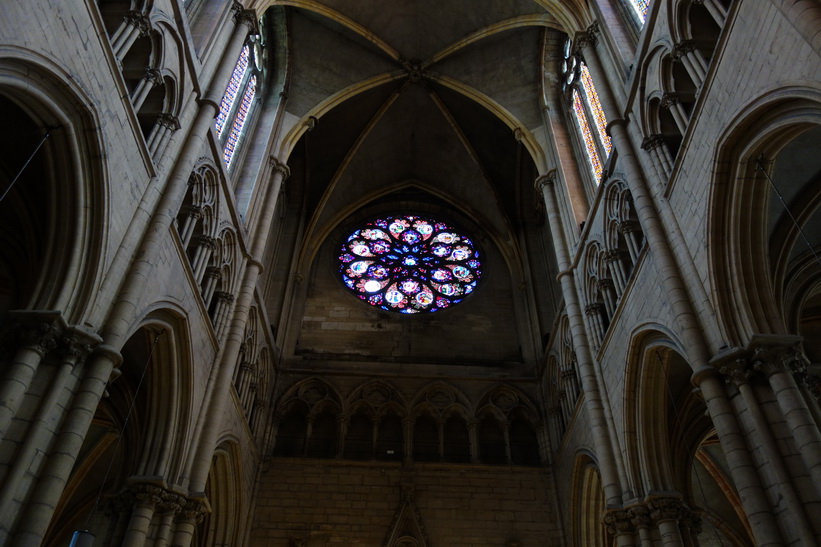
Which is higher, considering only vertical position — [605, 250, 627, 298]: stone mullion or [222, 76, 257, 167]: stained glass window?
[222, 76, 257, 167]: stained glass window

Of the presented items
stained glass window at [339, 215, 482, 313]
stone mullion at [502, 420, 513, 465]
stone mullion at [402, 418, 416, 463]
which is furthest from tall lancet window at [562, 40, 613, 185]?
stone mullion at [402, 418, 416, 463]

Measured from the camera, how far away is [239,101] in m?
14.9

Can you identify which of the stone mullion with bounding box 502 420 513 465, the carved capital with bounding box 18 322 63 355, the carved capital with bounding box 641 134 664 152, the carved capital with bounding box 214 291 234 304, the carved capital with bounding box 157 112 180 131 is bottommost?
the carved capital with bounding box 18 322 63 355

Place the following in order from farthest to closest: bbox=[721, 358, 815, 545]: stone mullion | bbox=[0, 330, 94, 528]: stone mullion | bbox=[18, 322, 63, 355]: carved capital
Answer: bbox=[18, 322, 63, 355]: carved capital → bbox=[721, 358, 815, 545]: stone mullion → bbox=[0, 330, 94, 528]: stone mullion

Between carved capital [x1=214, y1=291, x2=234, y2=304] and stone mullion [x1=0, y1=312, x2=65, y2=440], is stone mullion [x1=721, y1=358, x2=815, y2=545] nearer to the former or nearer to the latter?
stone mullion [x1=0, y1=312, x2=65, y2=440]

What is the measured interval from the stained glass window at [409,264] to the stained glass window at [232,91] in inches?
275

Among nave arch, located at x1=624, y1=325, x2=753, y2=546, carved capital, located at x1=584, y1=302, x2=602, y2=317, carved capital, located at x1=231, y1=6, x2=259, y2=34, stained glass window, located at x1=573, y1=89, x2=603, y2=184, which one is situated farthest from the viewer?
stained glass window, located at x1=573, y1=89, x2=603, y2=184

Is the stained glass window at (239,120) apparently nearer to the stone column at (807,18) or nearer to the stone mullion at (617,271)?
the stone mullion at (617,271)

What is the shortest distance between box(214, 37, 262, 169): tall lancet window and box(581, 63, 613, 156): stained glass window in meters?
7.45

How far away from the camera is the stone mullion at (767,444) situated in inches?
236

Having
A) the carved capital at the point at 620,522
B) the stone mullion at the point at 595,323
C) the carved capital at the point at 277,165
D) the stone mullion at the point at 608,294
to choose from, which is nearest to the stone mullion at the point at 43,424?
the carved capital at the point at 620,522

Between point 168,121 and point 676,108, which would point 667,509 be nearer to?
point 676,108

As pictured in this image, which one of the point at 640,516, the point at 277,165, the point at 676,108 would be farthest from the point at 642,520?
the point at 277,165

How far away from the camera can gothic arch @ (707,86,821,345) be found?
292 inches
